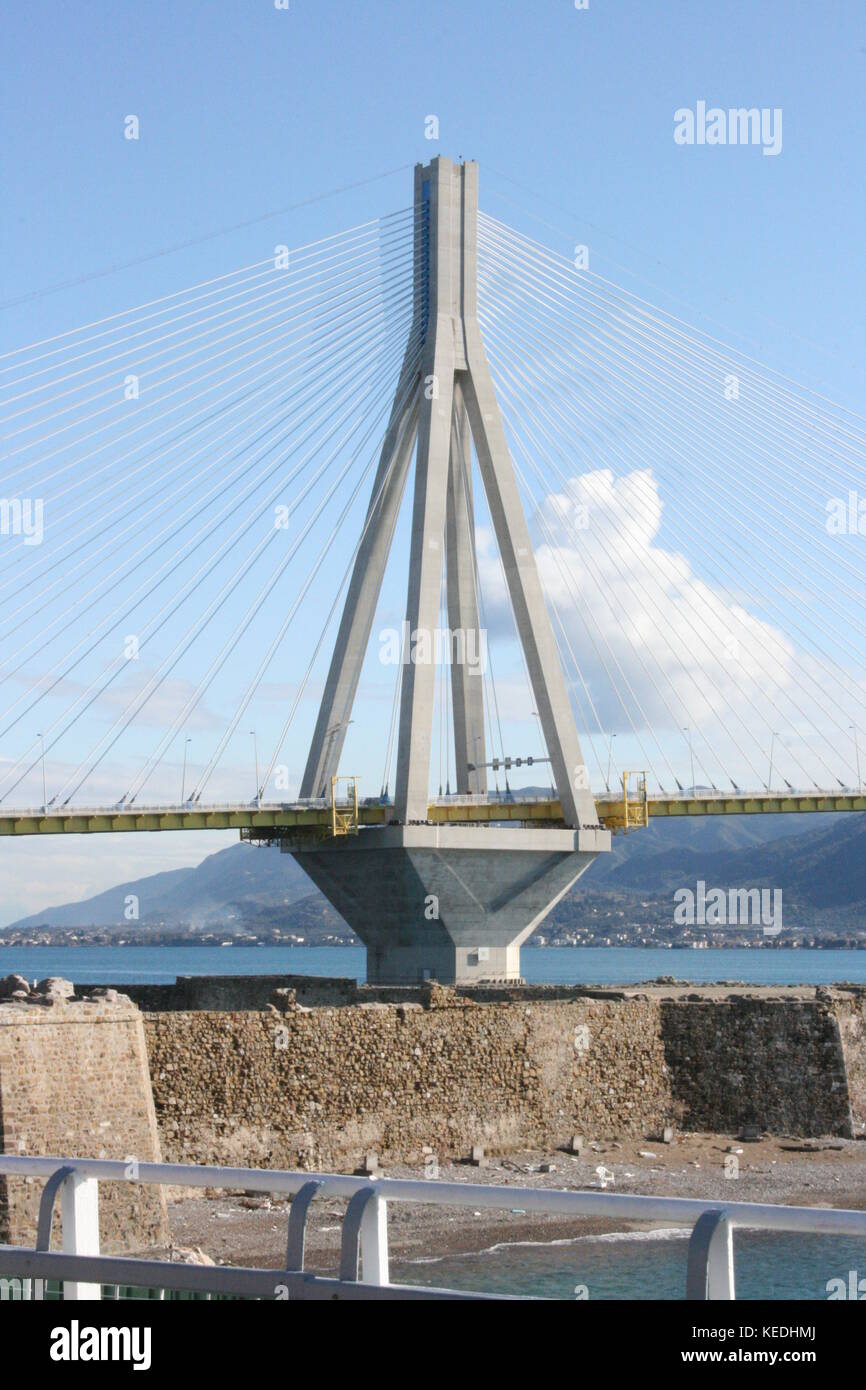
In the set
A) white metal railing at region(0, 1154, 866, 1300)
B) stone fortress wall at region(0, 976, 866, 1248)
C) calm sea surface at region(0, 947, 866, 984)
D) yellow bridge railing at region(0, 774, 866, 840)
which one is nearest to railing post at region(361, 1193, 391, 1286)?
white metal railing at region(0, 1154, 866, 1300)

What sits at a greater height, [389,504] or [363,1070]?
[389,504]

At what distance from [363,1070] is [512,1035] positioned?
2.64 metres

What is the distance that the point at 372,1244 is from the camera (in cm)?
604

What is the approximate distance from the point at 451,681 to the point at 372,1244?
35.3 meters

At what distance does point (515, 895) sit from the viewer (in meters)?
41.5

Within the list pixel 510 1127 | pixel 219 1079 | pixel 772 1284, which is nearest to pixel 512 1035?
pixel 510 1127

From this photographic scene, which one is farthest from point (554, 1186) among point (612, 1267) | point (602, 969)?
point (602, 969)

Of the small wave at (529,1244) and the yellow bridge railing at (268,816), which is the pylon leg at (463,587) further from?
the small wave at (529,1244)

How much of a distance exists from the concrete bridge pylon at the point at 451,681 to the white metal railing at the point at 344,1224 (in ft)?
102

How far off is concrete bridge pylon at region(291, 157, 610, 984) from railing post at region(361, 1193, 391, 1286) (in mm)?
31717

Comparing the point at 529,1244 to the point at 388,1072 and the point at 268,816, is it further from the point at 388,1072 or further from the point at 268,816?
the point at 268,816

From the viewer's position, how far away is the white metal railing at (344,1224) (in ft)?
18.3

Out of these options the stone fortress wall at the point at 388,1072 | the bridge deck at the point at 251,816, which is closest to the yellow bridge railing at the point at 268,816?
the bridge deck at the point at 251,816
